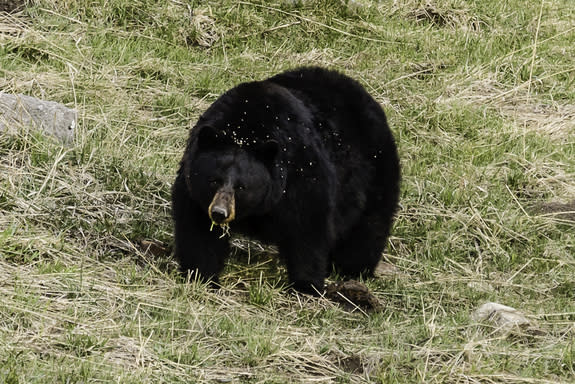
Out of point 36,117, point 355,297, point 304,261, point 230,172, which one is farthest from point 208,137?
point 36,117

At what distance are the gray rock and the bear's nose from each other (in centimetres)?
195

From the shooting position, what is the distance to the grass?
14.6 ft

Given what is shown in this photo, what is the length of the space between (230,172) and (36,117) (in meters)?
2.08

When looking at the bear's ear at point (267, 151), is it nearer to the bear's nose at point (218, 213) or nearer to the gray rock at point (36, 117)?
the bear's nose at point (218, 213)

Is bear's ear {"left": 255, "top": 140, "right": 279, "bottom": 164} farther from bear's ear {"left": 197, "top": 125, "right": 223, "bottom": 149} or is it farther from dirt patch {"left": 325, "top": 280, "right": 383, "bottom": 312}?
dirt patch {"left": 325, "top": 280, "right": 383, "bottom": 312}

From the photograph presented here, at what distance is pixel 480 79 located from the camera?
939 cm

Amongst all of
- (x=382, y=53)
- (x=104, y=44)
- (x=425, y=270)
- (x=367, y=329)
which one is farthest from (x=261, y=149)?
(x=382, y=53)

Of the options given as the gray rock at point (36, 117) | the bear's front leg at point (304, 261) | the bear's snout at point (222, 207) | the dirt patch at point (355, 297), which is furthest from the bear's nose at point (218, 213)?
the gray rock at point (36, 117)

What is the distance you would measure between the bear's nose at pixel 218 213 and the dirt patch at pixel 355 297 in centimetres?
102

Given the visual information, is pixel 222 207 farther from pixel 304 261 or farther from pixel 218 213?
pixel 304 261

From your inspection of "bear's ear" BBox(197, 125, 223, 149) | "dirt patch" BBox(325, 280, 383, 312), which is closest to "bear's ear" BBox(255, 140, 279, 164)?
"bear's ear" BBox(197, 125, 223, 149)

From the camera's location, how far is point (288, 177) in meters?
5.48

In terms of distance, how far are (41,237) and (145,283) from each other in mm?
642

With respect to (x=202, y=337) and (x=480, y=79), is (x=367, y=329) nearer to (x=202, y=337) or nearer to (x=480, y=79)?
(x=202, y=337)
